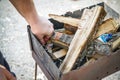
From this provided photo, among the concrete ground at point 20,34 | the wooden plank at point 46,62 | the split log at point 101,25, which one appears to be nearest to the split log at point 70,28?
the split log at point 101,25

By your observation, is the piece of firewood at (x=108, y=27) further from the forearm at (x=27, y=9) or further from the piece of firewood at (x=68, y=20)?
the forearm at (x=27, y=9)

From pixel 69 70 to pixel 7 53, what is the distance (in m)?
1.19

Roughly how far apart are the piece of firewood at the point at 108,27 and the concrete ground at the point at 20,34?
0.66 m

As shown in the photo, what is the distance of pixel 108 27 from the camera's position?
1900mm

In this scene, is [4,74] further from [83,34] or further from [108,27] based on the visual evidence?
[108,27]

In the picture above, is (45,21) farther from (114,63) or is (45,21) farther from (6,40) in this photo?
(6,40)

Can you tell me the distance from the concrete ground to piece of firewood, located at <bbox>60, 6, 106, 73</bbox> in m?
0.78

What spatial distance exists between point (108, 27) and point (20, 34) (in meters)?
1.29

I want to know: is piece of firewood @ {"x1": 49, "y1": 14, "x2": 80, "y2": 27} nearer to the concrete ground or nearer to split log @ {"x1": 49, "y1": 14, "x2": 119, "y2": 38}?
split log @ {"x1": 49, "y1": 14, "x2": 119, "y2": 38}

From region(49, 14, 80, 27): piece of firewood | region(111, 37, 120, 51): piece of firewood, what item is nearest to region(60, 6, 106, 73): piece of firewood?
region(49, 14, 80, 27): piece of firewood

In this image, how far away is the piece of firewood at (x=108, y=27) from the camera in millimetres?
1869

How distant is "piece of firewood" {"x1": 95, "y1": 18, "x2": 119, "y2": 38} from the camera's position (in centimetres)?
187

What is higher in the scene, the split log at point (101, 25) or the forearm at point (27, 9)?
the forearm at point (27, 9)

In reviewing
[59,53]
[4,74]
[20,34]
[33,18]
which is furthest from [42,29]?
[20,34]
